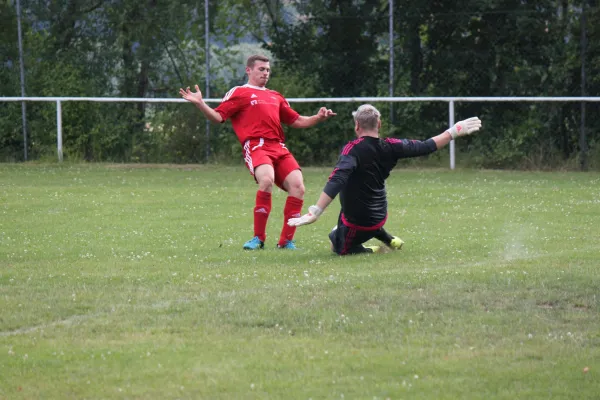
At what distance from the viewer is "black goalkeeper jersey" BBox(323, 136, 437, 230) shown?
31.8ft

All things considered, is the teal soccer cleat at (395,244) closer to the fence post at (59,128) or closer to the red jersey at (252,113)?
the red jersey at (252,113)

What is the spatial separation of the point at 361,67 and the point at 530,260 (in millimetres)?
13337

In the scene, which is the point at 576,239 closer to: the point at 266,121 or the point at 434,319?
the point at 266,121

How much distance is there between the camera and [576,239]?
35.3 feet

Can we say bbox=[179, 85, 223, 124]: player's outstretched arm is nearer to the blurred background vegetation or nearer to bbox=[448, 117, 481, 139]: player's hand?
bbox=[448, 117, 481, 139]: player's hand

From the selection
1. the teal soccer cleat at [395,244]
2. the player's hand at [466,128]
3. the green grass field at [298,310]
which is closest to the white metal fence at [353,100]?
the green grass field at [298,310]

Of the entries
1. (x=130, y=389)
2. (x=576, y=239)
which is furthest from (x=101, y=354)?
(x=576, y=239)

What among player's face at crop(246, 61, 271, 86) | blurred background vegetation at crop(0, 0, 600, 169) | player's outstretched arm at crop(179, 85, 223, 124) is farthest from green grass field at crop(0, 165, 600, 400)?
blurred background vegetation at crop(0, 0, 600, 169)

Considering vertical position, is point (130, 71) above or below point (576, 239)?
above

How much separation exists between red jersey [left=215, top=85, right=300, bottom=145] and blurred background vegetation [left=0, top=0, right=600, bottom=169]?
33.9ft

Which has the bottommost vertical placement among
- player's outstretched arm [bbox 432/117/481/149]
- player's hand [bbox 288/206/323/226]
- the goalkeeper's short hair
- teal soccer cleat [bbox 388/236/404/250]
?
teal soccer cleat [bbox 388/236/404/250]

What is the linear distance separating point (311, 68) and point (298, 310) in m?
15.7

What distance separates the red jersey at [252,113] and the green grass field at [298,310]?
1.16 m

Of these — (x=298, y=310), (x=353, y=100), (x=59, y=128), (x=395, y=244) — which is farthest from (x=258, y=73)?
(x=59, y=128)
